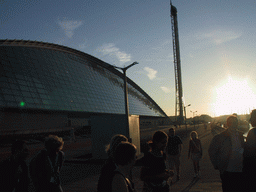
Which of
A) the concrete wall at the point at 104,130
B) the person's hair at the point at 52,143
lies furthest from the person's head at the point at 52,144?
the concrete wall at the point at 104,130

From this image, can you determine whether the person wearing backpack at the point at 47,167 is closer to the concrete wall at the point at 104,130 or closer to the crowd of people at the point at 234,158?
the crowd of people at the point at 234,158

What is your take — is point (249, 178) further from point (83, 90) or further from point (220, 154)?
point (83, 90)

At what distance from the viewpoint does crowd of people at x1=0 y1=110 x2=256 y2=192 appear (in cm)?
215

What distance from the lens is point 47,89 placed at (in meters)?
32.4

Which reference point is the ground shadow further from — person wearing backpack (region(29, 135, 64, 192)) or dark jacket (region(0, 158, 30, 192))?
dark jacket (region(0, 158, 30, 192))

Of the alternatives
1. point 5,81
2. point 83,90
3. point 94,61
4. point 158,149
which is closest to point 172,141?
point 158,149

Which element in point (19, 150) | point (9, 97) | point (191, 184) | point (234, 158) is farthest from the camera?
point (9, 97)

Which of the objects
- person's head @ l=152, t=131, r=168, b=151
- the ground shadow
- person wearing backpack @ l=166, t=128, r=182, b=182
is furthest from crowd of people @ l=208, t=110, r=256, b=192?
person wearing backpack @ l=166, t=128, r=182, b=182

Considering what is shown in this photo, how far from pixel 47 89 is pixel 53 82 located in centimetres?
274

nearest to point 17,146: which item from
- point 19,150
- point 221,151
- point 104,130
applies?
point 19,150

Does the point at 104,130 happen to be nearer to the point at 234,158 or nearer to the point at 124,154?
the point at 234,158

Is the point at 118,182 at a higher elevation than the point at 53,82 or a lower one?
lower

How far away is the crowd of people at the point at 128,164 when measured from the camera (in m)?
2.15

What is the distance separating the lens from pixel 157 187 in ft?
10.5
